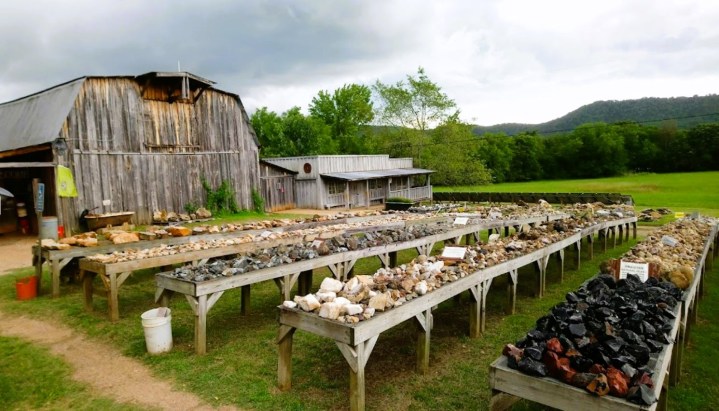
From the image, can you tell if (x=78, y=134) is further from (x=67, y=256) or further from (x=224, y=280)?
(x=224, y=280)

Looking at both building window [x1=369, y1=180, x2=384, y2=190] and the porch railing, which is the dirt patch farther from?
the porch railing

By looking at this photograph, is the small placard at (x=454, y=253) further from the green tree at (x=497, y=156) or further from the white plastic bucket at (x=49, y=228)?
the green tree at (x=497, y=156)

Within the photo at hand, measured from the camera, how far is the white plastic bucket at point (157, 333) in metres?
5.58

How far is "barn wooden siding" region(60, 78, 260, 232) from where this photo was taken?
15648mm

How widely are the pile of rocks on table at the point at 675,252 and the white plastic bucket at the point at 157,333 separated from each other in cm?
587

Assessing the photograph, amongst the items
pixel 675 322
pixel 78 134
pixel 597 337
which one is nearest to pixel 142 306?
pixel 597 337

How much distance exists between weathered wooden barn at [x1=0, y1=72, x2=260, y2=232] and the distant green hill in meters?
65.4

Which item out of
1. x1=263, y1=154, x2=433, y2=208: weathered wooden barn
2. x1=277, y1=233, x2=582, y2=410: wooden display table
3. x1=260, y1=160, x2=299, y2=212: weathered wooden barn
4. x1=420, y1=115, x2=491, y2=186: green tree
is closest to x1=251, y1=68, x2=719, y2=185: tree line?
x1=420, y1=115, x2=491, y2=186: green tree

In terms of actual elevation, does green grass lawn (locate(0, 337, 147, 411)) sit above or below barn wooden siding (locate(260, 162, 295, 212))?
below

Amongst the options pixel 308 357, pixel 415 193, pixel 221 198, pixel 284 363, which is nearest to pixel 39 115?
pixel 221 198

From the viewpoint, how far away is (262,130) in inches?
2100

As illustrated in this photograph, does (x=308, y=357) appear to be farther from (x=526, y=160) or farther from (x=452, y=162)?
(x=526, y=160)

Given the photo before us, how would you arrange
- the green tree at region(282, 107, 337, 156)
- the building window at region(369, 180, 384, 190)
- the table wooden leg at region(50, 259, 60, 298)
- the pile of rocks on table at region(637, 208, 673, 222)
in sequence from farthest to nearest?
the green tree at region(282, 107, 337, 156), the building window at region(369, 180, 384, 190), the pile of rocks on table at region(637, 208, 673, 222), the table wooden leg at region(50, 259, 60, 298)

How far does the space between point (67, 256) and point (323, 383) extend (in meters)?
6.13
